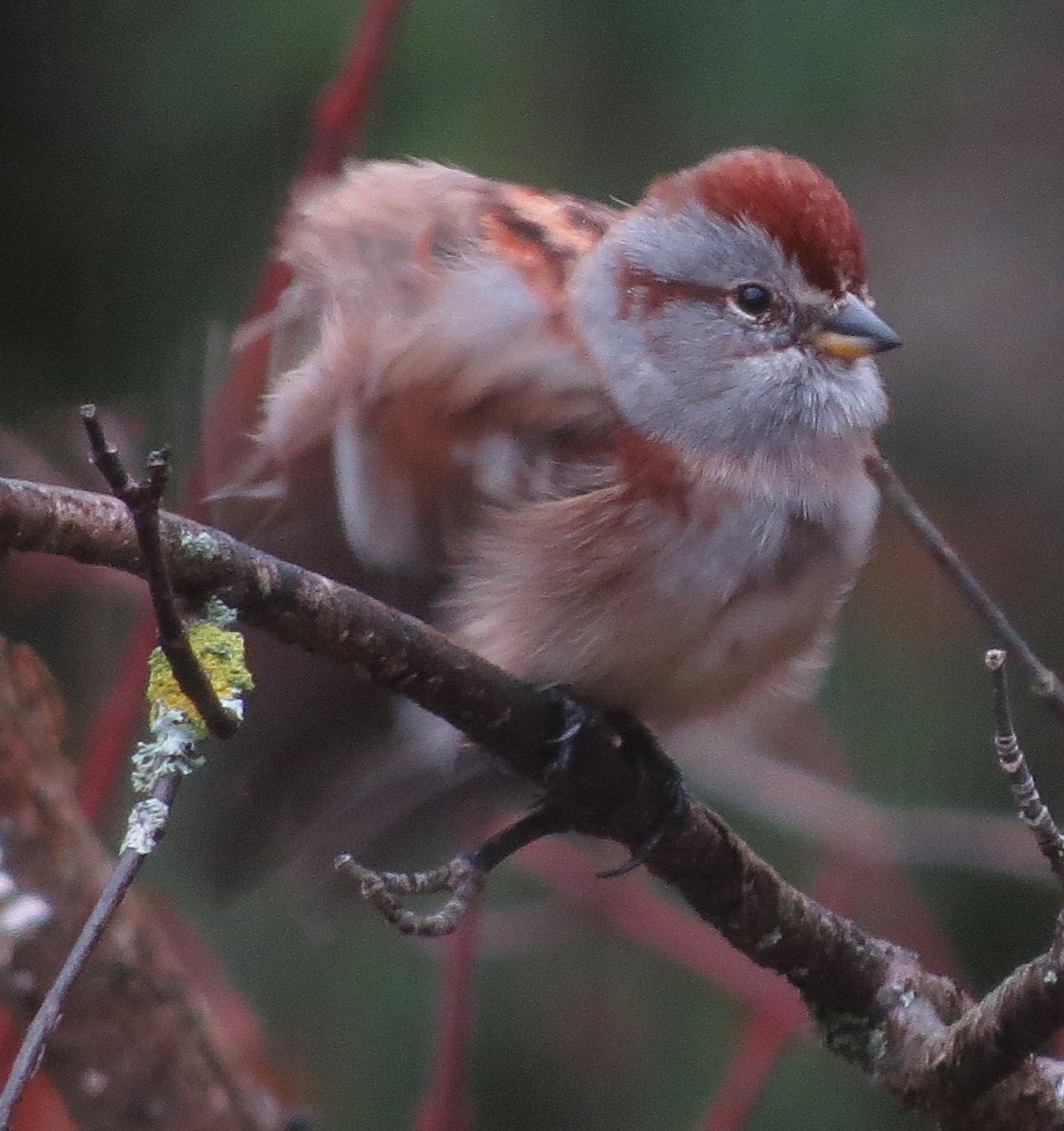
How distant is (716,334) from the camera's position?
2.27 meters

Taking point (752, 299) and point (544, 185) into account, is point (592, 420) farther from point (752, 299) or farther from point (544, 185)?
point (544, 185)

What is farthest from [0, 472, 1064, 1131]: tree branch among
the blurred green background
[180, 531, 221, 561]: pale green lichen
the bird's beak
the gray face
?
the blurred green background

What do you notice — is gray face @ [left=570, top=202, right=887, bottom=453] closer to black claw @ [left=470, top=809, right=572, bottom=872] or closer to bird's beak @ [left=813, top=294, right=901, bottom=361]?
bird's beak @ [left=813, top=294, right=901, bottom=361]

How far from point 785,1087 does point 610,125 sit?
2049 mm

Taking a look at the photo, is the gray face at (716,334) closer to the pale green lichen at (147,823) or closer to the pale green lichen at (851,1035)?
the pale green lichen at (851,1035)

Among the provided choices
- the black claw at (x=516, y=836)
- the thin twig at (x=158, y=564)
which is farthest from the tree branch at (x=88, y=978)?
the thin twig at (x=158, y=564)

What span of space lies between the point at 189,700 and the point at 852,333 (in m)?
1.15

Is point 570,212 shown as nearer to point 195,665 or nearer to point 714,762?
point 714,762

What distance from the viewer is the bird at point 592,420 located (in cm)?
203

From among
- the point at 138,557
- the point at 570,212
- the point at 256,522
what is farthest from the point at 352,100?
the point at 138,557

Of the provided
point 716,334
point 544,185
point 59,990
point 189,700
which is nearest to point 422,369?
point 716,334

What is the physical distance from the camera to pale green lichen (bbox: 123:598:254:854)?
51.8 inches

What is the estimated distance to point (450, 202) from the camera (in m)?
2.23

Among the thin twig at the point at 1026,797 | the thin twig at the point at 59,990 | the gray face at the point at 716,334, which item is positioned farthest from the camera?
the gray face at the point at 716,334
